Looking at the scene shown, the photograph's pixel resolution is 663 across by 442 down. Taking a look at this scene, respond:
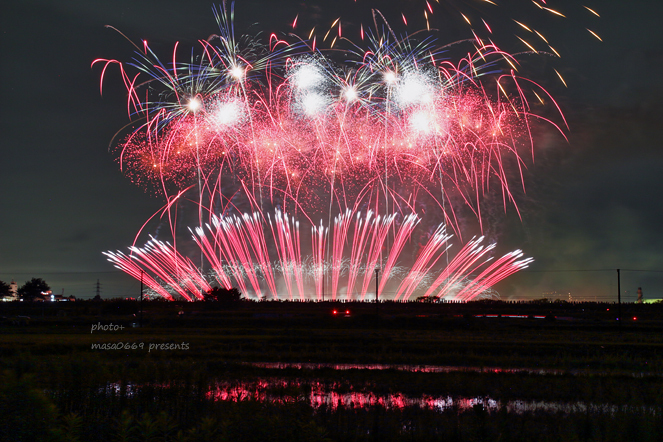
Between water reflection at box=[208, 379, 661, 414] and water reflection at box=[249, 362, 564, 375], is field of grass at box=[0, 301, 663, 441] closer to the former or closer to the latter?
water reflection at box=[208, 379, 661, 414]

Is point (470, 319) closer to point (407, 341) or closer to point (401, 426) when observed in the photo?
point (407, 341)

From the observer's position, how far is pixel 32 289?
10656 cm

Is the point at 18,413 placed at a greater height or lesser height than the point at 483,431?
greater

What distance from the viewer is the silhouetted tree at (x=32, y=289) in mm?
106438

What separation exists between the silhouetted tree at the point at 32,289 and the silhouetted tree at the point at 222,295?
51.0m

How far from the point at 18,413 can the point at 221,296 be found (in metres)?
75.9

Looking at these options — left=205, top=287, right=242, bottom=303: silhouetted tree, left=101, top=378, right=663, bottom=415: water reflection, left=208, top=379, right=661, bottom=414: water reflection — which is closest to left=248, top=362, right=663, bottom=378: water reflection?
left=101, top=378, right=663, bottom=415: water reflection

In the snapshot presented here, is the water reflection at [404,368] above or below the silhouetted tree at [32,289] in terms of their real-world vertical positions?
below

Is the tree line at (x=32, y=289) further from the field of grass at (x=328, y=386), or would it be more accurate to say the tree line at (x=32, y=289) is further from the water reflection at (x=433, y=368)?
the water reflection at (x=433, y=368)

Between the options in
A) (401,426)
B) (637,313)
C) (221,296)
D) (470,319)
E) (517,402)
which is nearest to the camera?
(401,426)

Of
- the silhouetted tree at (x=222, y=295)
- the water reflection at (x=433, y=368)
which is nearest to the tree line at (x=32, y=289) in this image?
the silhouetted tree at (x=222, y=295)

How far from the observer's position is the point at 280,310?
249ft

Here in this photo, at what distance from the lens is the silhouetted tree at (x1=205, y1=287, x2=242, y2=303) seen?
8244 cm

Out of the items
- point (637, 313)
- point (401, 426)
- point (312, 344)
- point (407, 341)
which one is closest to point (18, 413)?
point (401, 426)
